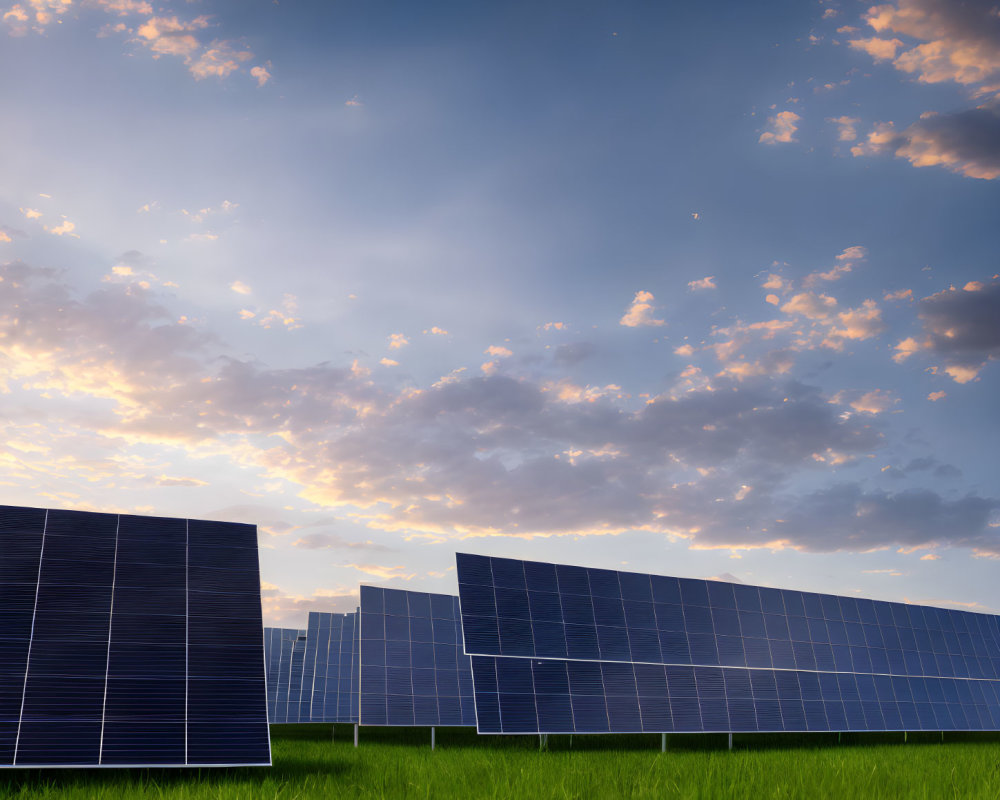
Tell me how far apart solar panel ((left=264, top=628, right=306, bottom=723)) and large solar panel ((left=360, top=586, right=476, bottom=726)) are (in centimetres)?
820

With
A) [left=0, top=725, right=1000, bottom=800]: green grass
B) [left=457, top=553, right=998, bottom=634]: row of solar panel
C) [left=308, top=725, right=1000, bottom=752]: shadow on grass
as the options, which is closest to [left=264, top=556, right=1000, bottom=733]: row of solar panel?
[left=308, top=725, right=1000, bottom=752]: shadow on grass

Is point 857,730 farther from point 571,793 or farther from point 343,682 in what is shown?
point 343,682

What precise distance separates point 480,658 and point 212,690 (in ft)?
30.7

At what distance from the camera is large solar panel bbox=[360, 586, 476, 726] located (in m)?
24.0

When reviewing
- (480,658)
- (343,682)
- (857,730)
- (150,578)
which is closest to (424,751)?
(480,658)

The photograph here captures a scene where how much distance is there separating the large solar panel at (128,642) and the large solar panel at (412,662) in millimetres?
10880

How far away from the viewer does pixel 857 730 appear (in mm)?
24188

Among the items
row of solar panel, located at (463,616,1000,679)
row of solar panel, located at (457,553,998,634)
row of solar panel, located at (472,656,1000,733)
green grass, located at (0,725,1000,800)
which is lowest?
green grass, located at (0,725,1000,800)

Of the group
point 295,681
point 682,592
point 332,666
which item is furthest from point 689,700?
point 295,681

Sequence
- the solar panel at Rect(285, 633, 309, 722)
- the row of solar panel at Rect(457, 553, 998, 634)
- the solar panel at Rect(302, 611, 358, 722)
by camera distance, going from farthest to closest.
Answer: the solar panel at Rect(285, 633, 309, 722)
the solar panel at Rect(302, 611, 358, 722)
the row of solar panel at Rect(457, 553, 998, 634)

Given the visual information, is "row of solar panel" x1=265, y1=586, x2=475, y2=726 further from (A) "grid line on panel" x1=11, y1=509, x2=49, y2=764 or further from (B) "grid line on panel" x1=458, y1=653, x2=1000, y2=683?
(A) "grid line on panel" x1=11, y1=509, x2=49, y2=764

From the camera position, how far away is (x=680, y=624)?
24.2 metres

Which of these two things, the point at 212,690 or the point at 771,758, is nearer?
the point at 212,690

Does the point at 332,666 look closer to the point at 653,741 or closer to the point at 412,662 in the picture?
the point at 412,662
